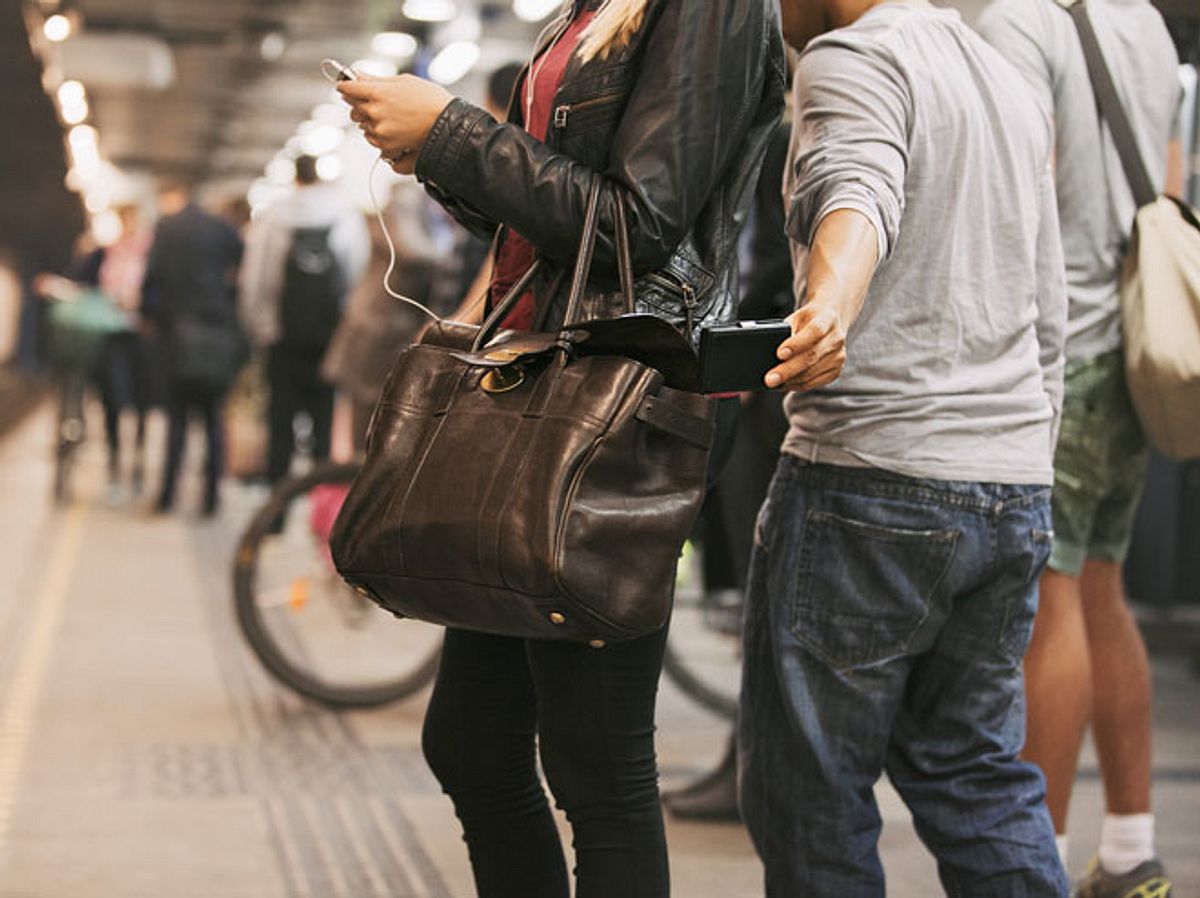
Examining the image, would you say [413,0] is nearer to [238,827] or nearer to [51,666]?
[51,666]

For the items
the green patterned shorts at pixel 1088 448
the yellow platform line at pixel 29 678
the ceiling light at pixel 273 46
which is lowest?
the yellow platform line at pixel 29 678

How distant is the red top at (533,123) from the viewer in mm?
2113

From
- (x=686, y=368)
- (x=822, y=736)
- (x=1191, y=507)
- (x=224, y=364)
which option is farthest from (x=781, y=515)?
(x=224, y=364)

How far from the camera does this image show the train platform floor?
141 inches

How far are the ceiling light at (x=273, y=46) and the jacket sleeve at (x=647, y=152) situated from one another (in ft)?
58.0

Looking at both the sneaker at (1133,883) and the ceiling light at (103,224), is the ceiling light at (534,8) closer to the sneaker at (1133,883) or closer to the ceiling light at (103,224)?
the sneaker at (1133,883)

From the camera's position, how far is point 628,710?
2.06 m

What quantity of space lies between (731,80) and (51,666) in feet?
14.2

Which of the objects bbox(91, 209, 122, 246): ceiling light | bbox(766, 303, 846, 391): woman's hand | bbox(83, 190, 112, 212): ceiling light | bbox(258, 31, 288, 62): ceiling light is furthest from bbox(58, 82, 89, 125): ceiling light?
bbox(766, 303, 846, 391): woman's hand

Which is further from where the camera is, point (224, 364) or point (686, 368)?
point (224, 364)

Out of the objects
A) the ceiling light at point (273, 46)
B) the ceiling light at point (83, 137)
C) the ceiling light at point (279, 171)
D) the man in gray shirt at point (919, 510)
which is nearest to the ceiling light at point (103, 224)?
the ceiling light at point (279, 171)

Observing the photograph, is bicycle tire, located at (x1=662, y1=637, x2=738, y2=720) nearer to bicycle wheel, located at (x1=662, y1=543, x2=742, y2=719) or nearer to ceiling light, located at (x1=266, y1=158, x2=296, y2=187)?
bicycle wheel, located at (x1=662, y1=543, x2=742, y2=719)

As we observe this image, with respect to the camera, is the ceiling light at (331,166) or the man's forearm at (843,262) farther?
the ceiling light at (331,166)

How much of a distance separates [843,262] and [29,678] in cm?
422
